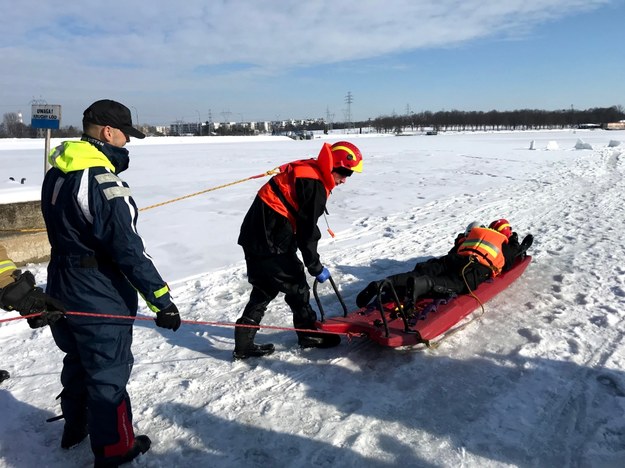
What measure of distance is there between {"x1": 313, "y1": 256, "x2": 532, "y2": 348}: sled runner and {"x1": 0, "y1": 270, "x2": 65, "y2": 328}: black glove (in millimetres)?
2008

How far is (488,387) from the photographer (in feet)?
10.6

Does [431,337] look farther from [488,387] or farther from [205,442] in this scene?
[205,442]

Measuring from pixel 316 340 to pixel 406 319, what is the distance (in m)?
0.77

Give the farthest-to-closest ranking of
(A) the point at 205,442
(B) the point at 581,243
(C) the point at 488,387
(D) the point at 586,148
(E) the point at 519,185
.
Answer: (D) the point at 586,148 → (E) the point at 519,185 → (B) the point at 581,243 → (C) the point at 488,387 → (A) the point at 205,442

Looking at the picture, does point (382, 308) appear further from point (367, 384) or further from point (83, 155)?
point (83, 155)

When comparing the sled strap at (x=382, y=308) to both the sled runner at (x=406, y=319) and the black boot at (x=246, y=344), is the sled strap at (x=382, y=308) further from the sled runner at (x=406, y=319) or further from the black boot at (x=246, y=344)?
the black boot at (x=246, y=344)

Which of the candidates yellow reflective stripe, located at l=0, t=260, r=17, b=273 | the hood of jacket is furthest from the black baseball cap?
yellow reflective stripe, located at l=0, t=260, r=17, b=273

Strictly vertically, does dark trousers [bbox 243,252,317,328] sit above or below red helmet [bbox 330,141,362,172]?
below

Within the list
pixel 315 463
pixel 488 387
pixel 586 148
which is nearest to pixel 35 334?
pixel 315 463

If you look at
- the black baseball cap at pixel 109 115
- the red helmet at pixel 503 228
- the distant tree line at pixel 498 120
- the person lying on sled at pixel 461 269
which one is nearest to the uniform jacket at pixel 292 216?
the person lying on sled at pixel 461 269

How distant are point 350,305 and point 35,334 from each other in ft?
9.87

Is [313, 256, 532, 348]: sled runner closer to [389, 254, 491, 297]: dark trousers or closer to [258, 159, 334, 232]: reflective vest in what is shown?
[389, 254, 491, 297]: dark trousers

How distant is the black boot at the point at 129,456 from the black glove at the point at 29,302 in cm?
81

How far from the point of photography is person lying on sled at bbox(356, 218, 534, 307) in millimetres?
4016
